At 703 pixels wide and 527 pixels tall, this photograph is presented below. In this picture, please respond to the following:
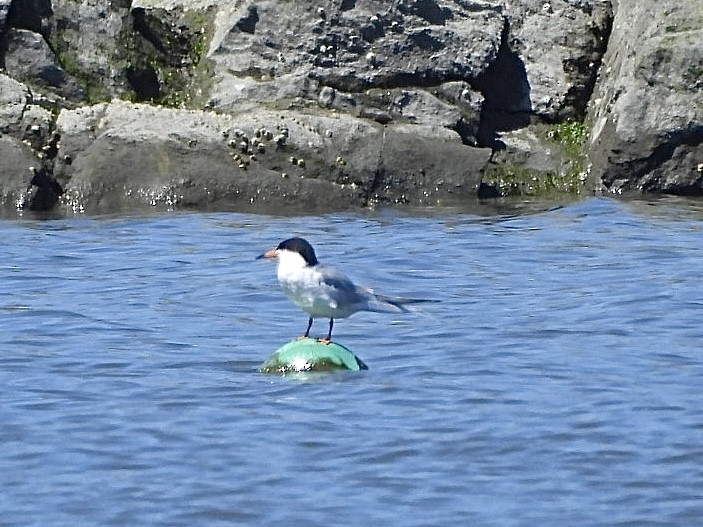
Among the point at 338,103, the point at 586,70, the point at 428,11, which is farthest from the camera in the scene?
the point at 586,70

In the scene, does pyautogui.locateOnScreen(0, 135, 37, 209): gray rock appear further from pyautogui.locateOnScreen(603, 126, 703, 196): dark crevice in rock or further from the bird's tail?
the bird's tail

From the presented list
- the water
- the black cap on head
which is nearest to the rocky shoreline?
the water

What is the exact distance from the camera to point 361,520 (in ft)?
20.5

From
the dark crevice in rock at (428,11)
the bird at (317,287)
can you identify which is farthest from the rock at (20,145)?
the bird at (317,287)

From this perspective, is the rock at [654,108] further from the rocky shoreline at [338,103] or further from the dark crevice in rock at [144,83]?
the dark crevice in rock at [144,83]

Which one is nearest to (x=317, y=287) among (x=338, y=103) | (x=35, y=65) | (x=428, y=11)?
(x=338, y=103)

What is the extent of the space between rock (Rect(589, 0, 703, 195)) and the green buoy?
7829 millimetres

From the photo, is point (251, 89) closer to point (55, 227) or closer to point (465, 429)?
point (55, 227)

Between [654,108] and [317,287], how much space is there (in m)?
8.01

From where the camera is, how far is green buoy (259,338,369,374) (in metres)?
8.57

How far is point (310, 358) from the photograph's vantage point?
857cm

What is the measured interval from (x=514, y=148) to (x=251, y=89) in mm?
2978

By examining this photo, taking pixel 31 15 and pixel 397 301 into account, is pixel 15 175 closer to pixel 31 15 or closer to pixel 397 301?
pixel 31 15

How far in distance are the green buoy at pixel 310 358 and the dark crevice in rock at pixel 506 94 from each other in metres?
8.32
